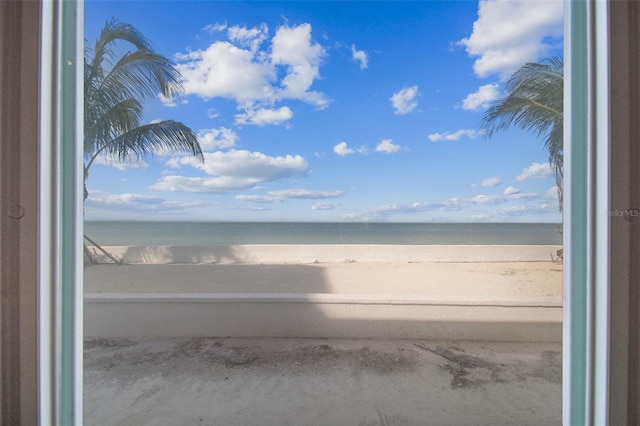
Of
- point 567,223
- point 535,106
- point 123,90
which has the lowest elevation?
point 567,223

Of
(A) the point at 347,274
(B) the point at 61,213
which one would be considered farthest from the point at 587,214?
(A) the point at 347,274

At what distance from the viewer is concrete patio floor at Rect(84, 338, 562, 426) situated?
167 centimetres

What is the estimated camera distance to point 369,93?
506cm

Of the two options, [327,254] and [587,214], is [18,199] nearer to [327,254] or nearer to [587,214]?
[587,214]

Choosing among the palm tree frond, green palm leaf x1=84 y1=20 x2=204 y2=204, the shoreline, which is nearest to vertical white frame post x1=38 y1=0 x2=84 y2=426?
green palm leaf x1=84 y1=20 x2=204 y2=204

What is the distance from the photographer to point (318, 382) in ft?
6.57

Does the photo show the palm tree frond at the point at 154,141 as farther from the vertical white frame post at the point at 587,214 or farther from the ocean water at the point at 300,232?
the vertical white frame post at the point at 587,214

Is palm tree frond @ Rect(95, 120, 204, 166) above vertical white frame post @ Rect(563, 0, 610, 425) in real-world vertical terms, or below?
above

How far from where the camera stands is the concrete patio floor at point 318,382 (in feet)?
5.47

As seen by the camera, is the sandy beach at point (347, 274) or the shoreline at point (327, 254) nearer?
the sandy beach at point (347, 274)

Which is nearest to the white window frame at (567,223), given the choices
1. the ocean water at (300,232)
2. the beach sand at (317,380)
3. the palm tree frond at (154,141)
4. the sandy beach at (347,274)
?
the beach sand at (317,380)

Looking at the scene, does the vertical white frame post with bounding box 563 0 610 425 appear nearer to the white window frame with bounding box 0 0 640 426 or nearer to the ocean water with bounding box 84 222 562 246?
the white window frame with bounding box 0 0 640 426

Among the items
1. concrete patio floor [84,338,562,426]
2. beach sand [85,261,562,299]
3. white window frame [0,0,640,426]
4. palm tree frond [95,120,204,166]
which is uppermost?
palm tree frond [95,120,204,166]

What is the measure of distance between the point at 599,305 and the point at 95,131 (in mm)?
4480
